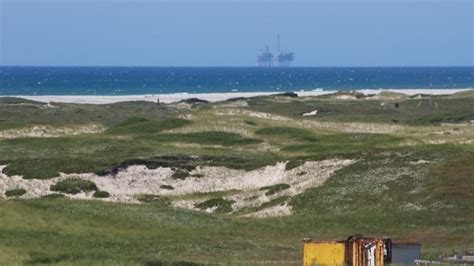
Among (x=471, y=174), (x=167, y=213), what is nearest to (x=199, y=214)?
(x=167, y=213)

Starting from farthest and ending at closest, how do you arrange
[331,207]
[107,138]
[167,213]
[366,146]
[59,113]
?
[59,113] → [107,138] → [366,146] → [331,207] → [167,213]

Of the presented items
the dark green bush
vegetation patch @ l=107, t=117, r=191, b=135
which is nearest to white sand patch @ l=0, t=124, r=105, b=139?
vegetation patch @ l=107, t=117, r=191, b=135

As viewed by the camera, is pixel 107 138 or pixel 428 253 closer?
pixel 428 253

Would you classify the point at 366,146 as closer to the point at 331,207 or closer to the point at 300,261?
the point at 331,207

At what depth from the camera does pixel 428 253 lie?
36312mm

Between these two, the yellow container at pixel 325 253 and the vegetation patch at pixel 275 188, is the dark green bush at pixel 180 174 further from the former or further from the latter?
the yellow container at pixel 325 253

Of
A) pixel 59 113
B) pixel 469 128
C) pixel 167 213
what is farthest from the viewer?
pixel 59 113

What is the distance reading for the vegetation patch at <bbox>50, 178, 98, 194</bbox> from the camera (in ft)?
203

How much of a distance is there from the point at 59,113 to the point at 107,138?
44049 mm

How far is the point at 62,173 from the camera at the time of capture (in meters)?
64.6

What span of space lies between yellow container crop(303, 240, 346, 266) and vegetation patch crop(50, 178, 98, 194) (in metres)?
32.1

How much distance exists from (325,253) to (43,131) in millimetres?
60870

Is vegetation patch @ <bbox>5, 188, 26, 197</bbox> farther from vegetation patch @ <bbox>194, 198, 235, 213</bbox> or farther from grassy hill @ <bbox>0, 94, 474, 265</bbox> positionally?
vegetation patch @ <bbox>194, 198, 235, 213</bbox>

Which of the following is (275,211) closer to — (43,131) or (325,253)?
(325,253)
